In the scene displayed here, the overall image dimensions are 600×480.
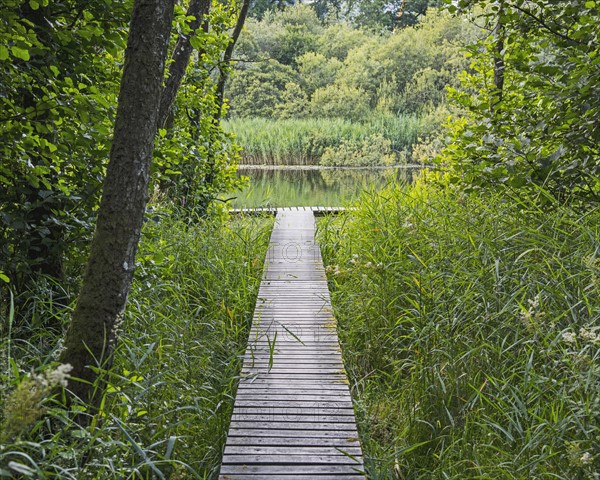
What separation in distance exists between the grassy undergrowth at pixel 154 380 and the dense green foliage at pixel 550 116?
2.05 metres

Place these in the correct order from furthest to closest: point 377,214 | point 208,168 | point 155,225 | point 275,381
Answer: point 208,168 < point 377,214 < point 155,225 < point 275,381

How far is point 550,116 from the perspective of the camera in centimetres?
421

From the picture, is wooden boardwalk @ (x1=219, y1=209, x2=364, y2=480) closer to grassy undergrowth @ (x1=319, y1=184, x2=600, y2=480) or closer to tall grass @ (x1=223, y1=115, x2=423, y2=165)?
grassy undergrowth @ (x1=319, y1=184, x2=600, y2=480)

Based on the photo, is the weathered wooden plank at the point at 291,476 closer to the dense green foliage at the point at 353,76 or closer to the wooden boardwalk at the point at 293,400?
the wooden boardwalk at the point at 293,400

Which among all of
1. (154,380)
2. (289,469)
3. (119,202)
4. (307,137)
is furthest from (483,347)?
(307,137)

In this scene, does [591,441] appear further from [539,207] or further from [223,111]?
[223,111]

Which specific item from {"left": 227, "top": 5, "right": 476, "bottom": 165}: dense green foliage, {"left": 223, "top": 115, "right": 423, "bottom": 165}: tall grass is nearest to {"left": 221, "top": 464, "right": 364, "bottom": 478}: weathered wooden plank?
{"left": 223, "top": 115, "right": 423, "bottom": 165}: tall grass

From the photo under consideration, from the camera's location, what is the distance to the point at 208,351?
146 inches

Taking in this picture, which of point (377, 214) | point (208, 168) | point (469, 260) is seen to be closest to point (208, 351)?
point (469, 260)

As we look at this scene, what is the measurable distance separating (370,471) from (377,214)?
3.63 m

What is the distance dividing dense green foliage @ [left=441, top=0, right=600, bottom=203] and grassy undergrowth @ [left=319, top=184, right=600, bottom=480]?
26 cm

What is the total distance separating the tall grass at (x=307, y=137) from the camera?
19062mm

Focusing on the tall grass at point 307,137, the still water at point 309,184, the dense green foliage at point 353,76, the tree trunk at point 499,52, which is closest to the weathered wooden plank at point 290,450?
the tree trunk at point 499,52

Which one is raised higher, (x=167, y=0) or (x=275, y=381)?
(x=167, y=0)
